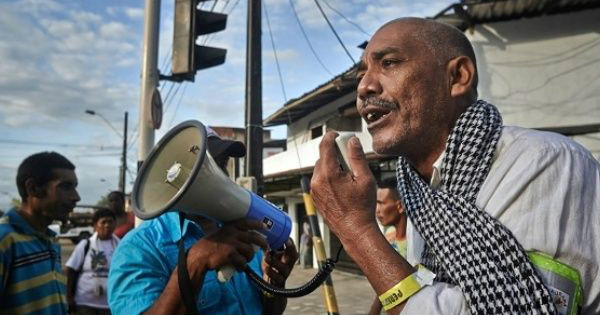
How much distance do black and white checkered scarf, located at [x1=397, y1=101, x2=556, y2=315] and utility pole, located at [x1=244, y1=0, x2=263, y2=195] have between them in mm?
4270

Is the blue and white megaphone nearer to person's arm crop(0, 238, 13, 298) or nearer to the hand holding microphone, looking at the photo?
the hand holding microphone

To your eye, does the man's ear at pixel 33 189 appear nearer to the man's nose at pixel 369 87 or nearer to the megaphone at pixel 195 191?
the megaphone at pixel 195 191

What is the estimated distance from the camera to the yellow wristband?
3.75ft

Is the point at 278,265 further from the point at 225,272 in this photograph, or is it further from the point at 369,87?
the point at 369,87

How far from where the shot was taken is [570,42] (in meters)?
8.94

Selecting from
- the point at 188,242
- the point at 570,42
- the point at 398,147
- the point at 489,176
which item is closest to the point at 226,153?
the point at 188,242

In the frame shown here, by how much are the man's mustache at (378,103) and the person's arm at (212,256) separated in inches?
24.9

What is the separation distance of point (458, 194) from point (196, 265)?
98 centimetres

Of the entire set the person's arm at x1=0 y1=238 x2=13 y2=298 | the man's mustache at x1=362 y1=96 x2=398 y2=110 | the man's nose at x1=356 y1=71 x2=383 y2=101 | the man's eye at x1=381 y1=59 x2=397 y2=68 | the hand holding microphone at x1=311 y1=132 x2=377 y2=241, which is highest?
the man's eye at x1=381 y1=59 x2=397 y2=68

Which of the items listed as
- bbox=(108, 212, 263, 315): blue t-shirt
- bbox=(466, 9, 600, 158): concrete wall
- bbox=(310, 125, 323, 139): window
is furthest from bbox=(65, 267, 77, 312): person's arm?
bbox=(310, 125, 323, 139): window

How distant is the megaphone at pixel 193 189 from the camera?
165 cm

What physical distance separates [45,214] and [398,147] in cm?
288

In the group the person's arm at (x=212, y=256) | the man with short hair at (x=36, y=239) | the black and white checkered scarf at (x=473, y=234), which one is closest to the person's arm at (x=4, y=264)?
the man with short hair at (x=36, y=239)

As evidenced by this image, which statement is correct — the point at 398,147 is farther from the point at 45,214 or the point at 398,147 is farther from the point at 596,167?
the point at 45,214
